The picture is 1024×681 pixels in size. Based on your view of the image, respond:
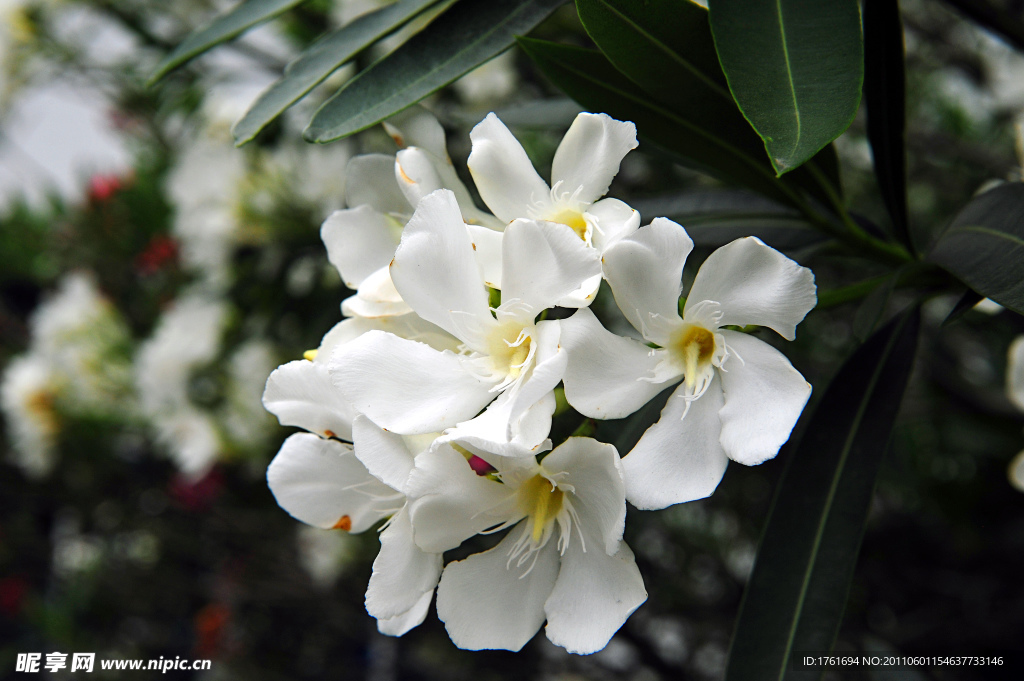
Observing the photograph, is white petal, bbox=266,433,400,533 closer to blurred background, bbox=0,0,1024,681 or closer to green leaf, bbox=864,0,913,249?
green leaf, bbox=864,0,913,249

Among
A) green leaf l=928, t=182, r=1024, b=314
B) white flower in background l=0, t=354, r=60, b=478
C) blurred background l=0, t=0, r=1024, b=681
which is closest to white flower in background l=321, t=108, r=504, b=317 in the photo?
Result: green leaf l=928, t=182, r=1024, b=314

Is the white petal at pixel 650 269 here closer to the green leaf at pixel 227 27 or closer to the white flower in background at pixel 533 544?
the white flower in background at pixel 533 544

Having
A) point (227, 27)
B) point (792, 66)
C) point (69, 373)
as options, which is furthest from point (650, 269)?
point (69, 373)

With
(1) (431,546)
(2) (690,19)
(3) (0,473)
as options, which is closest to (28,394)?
(3) (0,473)

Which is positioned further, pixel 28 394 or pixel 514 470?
pixel 28 394

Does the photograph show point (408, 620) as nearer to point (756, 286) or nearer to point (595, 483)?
point (595, 483)

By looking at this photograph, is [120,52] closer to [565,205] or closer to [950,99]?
[565,205]
